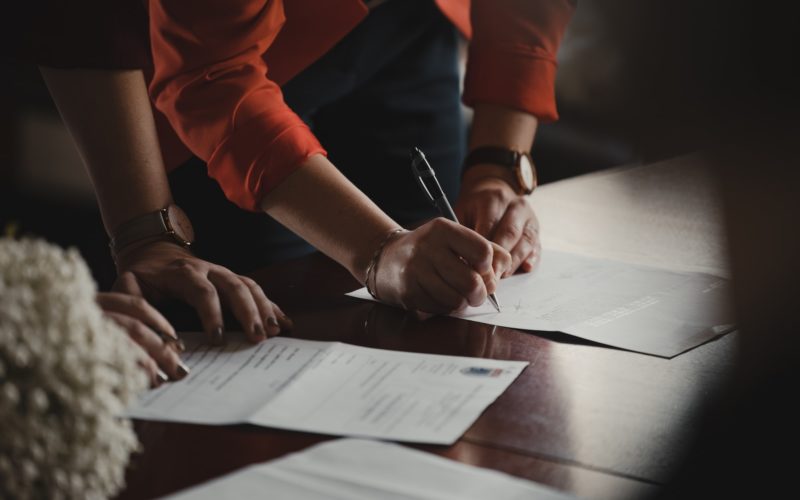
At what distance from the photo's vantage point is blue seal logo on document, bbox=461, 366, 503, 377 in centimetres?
87

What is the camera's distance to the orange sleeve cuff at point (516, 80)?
4.79 ft

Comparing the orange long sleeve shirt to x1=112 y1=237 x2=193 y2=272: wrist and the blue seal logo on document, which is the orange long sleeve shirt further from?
the blue seal logo on document

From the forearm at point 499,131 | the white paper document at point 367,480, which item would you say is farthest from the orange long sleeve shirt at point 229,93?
the white paper document at point 367,480

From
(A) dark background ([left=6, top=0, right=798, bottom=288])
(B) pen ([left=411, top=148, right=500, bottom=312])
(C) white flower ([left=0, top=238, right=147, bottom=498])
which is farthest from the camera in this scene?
(B) pen ([left=411, top=148, right=500, bottom=312])

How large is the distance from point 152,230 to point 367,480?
1.85ft

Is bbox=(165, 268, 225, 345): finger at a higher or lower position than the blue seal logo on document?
higher

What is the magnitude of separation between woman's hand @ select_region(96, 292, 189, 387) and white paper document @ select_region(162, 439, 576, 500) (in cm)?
21

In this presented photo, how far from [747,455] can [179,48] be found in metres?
0.78

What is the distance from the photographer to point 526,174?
55.1 inches

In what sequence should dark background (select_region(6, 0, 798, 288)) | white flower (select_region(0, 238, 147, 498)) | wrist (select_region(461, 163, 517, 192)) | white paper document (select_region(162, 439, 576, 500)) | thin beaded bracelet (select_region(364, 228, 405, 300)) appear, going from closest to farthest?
dark background (select_region(6, 0, 798, 288)), white flower (select_region(0, 238, 147, 498)), white paper document (select_region(162, 439, 576, 500)), thin beaded bracelet (select_region(364, 228, 405, 300)), wrist (select_region(461, 163, 517, 192))

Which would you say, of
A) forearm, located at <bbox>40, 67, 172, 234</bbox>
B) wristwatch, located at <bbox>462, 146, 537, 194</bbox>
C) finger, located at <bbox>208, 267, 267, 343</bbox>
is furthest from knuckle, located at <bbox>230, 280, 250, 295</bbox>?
wristwatch, located at <bbox>462, 146, 537, 194</bbox>

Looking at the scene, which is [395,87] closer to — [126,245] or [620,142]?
[126,245]

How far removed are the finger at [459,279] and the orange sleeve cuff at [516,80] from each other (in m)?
0.51

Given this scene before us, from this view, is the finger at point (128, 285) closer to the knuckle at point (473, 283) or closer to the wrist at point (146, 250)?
the wrist at point (146, 250)
